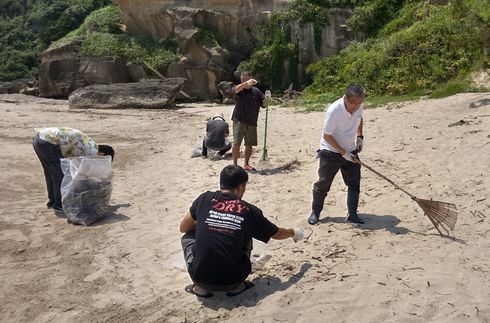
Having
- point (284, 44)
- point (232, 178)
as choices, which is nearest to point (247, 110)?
point (232, 178)

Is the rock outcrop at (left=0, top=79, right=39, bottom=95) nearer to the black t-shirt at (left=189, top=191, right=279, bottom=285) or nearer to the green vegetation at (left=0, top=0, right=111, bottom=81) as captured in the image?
the green vegetation at (left=0, top=0, right=111, bottom=81)

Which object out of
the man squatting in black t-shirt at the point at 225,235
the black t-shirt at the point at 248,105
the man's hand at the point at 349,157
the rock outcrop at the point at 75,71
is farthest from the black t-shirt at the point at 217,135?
the rock outcrop at the point at 75,71

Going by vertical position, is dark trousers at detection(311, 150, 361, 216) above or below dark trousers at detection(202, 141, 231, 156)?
above

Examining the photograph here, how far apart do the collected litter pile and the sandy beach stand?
19cm

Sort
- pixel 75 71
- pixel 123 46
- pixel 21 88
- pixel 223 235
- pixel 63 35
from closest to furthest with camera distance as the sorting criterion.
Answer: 1. pixel 223 235
2. pixel 123 46
3. pixel 75 71
4. pixel 21 88
5. pixel 63 35

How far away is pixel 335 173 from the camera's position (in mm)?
5305

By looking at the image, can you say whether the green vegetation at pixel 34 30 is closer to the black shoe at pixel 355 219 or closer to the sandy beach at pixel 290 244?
the sandy beach at pixel 290 244

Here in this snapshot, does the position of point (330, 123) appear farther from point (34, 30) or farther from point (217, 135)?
point (34, 30)

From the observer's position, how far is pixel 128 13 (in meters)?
25.0

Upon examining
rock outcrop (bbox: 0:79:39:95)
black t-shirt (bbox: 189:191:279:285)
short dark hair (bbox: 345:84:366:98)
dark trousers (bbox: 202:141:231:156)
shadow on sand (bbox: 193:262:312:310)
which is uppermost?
short dark hair (bbox: 345:84:366:98)

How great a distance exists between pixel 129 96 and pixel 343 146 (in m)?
15.0

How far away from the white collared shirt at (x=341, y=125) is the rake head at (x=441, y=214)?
0.92 m

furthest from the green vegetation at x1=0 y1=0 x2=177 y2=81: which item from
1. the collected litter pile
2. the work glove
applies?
the work glove

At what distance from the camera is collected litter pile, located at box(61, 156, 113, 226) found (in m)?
5.95
